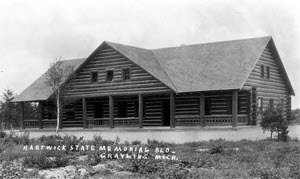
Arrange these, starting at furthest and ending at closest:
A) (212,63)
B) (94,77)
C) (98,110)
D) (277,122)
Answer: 1. (98,110)
2. (94,77)
3. (212,63)
4. (277,122)

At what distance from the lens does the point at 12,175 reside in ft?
42.9

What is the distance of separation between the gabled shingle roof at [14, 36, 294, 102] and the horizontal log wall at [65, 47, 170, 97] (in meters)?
0.46

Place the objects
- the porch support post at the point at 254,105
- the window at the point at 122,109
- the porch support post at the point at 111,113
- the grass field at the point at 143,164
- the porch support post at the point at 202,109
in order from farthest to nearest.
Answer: the window at the point at 122,109 < the porch support post at the point at 111,113 < the porch support post at the point at 254,105 < the porch support post at the point at 202,109 < the grass field at the point at 143,164

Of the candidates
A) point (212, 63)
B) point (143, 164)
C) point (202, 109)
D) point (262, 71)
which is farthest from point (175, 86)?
point (143, 164)

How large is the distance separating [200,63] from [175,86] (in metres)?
3.05

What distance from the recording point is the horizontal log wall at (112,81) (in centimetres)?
3188

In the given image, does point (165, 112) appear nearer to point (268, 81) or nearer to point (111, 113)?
point (111, 113)

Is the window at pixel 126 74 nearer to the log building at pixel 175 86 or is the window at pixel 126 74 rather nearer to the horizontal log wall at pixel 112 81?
the log building at pixel 175 86

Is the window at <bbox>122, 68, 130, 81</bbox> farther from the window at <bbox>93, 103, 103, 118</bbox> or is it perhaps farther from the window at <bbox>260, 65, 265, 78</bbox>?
the window at <bbox>260, 65, 265, 78</bbox>

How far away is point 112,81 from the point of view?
1329 inches

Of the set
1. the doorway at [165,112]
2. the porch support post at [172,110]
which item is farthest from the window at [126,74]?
the porch support post at [172,110]

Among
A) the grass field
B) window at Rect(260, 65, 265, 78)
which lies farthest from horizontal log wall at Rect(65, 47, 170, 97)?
the grass field

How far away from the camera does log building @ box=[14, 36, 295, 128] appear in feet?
101

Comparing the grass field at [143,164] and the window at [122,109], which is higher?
the window at [122,109]
